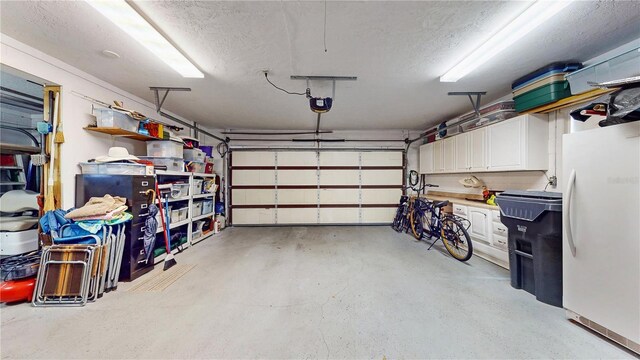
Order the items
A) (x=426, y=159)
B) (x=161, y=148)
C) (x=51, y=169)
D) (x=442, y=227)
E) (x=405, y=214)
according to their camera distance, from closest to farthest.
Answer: (x=51, y=169) → (x=161, y=148) → (x=442, y=227) → (x=405, y=214) → (x=426, y=159)

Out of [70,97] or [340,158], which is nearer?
[70,97]

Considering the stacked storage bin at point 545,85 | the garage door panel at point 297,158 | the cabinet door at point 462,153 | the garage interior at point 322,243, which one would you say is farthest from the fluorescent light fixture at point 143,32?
the cabinet door at point 462,153

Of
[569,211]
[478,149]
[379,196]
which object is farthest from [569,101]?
[379,196]

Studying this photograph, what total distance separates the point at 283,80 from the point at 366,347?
2.85 metres

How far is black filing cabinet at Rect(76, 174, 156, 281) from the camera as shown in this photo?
2.30m

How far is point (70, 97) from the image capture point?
226cm

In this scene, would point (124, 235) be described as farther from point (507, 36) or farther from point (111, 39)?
point (507, 36)

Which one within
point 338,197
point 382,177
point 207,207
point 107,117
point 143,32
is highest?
point 143,32

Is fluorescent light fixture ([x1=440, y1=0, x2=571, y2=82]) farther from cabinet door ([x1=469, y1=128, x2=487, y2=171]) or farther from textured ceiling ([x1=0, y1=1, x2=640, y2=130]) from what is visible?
cabinet door ([x1=469, y1=128, x2=487, y2=171])

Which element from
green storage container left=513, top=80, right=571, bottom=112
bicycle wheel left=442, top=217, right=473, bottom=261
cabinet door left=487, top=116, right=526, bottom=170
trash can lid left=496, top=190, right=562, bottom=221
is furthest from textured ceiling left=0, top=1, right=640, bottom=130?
bicycle wheel left=442, top=217, right=473, bottom=261

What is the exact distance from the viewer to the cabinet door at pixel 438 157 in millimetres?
4281

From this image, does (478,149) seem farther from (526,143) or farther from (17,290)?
(17,290)

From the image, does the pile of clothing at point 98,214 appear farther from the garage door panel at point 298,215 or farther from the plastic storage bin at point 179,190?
the garage door panel at point 298,215

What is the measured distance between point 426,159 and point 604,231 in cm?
351
